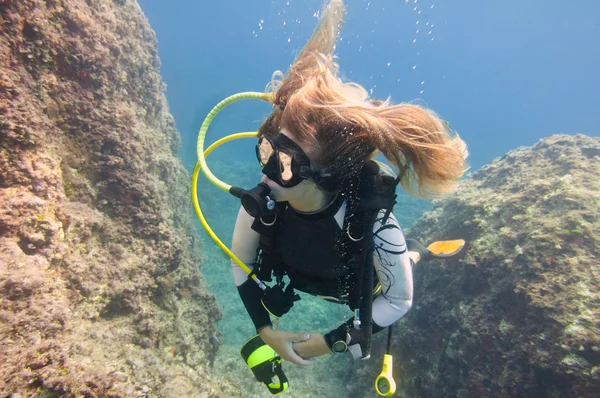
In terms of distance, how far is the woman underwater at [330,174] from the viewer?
159 centimetres

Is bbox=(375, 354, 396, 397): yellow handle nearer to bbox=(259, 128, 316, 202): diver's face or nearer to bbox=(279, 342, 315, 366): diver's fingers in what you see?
bbox=(279, 342, 315, 366): diver's fingers

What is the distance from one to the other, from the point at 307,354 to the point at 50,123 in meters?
3.79

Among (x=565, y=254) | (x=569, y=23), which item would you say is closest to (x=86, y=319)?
(x=565, y=254)

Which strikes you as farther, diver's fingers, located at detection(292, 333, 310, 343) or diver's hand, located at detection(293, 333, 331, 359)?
diver's fingers, located at detection(292, 333, 310, 343)

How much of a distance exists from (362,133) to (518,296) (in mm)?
4263

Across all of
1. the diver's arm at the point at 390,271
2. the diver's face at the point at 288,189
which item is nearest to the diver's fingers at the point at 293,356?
the diver's arm at the point at 390,271

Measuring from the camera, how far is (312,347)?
2.00 meters

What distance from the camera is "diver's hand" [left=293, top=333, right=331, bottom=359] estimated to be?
194 centimetres

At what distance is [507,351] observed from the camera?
3.92m

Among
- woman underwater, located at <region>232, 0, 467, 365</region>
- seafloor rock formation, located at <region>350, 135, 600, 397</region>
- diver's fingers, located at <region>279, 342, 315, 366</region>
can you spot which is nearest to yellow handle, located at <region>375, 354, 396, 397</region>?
woman underwater, located at <region>232, 0, 467, 365</region>

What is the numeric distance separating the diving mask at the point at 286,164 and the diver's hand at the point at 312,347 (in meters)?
1.11

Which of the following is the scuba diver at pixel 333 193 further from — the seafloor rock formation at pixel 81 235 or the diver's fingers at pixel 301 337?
the seafloor rock formation at pixel 81 235

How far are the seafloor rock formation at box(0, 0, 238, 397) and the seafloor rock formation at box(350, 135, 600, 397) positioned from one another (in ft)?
11.6

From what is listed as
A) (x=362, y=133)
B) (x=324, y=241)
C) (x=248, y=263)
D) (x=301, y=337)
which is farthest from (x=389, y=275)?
(x=248, y=263)
